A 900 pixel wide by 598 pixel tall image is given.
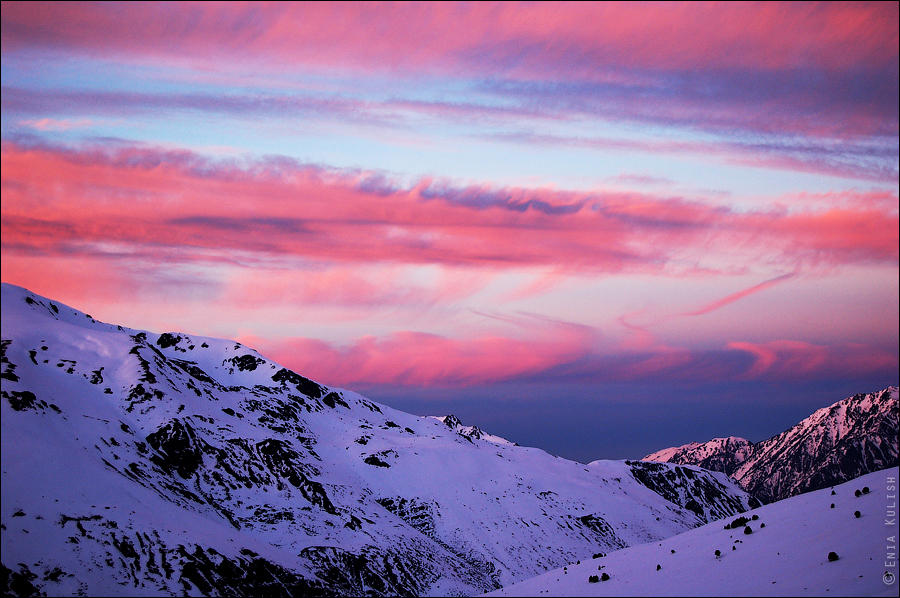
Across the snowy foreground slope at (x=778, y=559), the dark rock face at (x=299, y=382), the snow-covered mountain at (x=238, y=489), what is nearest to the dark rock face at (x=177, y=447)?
the snow-covered mountain at (x=238, y=489)

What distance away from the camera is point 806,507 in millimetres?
47688

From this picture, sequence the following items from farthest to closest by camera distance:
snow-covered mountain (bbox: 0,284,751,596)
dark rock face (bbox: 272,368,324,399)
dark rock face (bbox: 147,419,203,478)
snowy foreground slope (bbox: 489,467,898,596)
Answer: dark rock face (bbox: 272,368,324,399) → dark rock face (bbox: 147,419,203,478) → snow-covered mountain (bbox: 0,284,751,596) → snowy foreground slope (bbox: 489,467,898,596)

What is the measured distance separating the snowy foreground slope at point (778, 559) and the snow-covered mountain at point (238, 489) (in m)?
49.6

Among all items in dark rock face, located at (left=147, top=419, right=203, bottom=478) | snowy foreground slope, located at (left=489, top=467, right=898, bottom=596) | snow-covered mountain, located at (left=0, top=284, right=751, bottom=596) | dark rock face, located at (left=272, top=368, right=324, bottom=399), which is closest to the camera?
snowy foreground slope, located at (left=489, top=467, right=898, bottom=596)

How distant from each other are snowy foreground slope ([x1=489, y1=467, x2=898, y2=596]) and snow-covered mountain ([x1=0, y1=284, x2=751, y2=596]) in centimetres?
4965

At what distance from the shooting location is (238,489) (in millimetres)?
117812

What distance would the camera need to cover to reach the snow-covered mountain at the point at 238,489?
7819cm

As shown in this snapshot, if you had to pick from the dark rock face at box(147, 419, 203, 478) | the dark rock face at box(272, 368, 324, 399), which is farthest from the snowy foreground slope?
the dark rock face at box(272, 368, 324, 399)

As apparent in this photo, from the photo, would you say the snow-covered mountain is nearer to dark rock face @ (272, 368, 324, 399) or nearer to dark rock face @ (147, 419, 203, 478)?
dark rock face @ (147, 419, 203, 478)

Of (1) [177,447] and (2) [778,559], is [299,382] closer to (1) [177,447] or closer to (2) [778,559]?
(1) [177,447]

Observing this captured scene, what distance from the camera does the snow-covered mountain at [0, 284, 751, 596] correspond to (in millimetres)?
78188

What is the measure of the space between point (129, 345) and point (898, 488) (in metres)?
122

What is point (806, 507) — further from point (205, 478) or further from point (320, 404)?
point (320, 404)

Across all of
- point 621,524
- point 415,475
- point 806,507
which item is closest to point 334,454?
point 415,475
